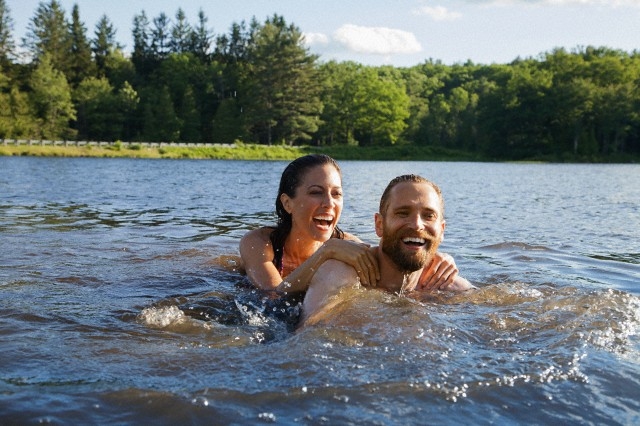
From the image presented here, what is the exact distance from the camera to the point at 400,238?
187 inches

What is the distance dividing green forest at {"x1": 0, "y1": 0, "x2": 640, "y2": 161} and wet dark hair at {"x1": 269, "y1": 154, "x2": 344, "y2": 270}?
235 feet

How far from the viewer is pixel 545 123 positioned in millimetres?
86062

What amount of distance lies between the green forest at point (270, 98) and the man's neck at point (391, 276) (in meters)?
73.3

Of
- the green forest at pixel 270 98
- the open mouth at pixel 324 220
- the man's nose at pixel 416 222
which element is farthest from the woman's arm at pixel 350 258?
the green forest at pixel 270 98

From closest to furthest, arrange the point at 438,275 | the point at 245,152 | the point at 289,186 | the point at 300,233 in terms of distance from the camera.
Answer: the point at 438,275
the point at 289,186
the point at 300,233
the point at 245,152

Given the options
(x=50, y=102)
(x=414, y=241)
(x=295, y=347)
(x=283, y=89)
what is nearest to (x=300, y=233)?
(x=414, y=241)

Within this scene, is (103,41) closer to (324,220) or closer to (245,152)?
(245,152)

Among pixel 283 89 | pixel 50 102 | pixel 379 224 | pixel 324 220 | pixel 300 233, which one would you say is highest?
pixel 283 89

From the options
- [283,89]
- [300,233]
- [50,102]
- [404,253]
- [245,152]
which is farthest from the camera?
[283,89]

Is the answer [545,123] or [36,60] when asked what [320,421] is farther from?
[36,60]

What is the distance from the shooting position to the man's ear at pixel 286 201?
627cm

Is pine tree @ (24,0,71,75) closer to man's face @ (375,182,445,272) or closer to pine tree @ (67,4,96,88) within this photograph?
pine tree @ (67,4,96,88)

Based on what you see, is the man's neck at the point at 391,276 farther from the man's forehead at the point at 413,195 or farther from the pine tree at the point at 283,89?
the pine tree at the point at 283,89

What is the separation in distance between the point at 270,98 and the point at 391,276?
81.9 metres
